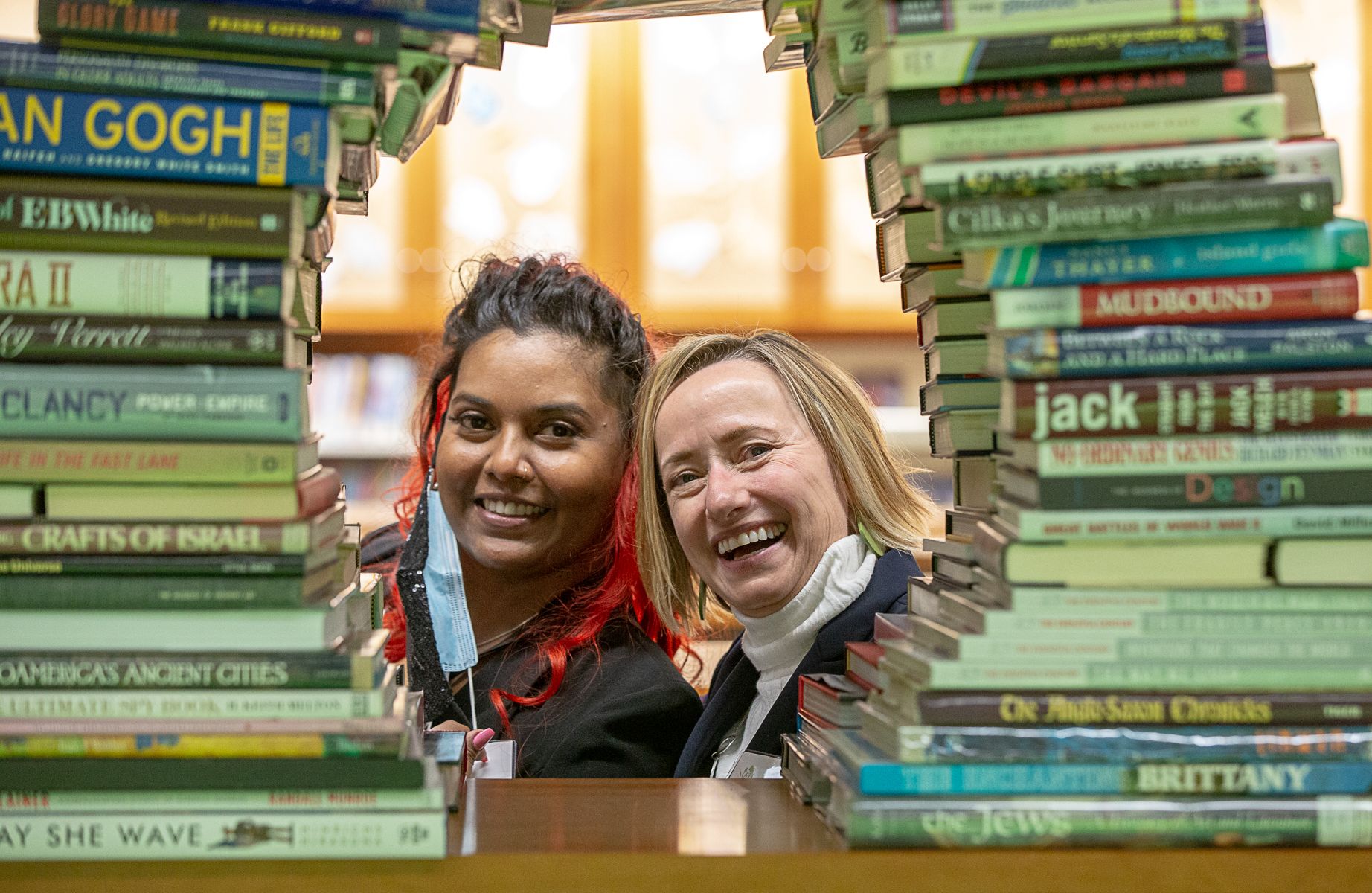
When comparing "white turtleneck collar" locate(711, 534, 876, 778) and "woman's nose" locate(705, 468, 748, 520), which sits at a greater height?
"woman's nose" locate(705, 468, 748, 520)

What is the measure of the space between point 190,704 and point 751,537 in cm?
80

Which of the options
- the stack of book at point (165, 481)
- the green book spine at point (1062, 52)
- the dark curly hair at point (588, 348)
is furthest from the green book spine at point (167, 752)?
the dark curly hair at point (588, 348)

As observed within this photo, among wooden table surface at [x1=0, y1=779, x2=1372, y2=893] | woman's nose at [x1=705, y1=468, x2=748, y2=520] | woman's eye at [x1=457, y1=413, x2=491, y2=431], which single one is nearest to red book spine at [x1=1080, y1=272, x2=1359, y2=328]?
wooden table surface at [x1=0, y1=779, x2=1372, y2=893]

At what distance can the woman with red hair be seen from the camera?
1552 mm

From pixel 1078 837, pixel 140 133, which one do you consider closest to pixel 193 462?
pixel 140 133

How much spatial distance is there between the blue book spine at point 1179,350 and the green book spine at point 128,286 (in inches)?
20.7

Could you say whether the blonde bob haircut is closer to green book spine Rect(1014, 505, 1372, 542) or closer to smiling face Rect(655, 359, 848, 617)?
smiling face Rect(655, 359, 848, 617)

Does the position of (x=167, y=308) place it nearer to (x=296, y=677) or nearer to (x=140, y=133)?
(x=140, y=133)

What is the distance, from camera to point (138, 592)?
77cm

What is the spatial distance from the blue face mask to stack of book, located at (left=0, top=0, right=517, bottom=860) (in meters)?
0.77

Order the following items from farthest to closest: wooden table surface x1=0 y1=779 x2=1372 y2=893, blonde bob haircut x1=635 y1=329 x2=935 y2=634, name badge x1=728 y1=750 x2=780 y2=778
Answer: blonde bob haircut x1=635 y1=329 x2=935 y2=634
name badge x1=728 y1=750 x2=780 y2=778
wooden table surface x1=0 y1=779 x2=1372 y2=893

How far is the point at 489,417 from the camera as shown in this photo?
5.65ft

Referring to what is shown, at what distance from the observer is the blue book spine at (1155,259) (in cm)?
79

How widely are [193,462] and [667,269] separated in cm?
289
